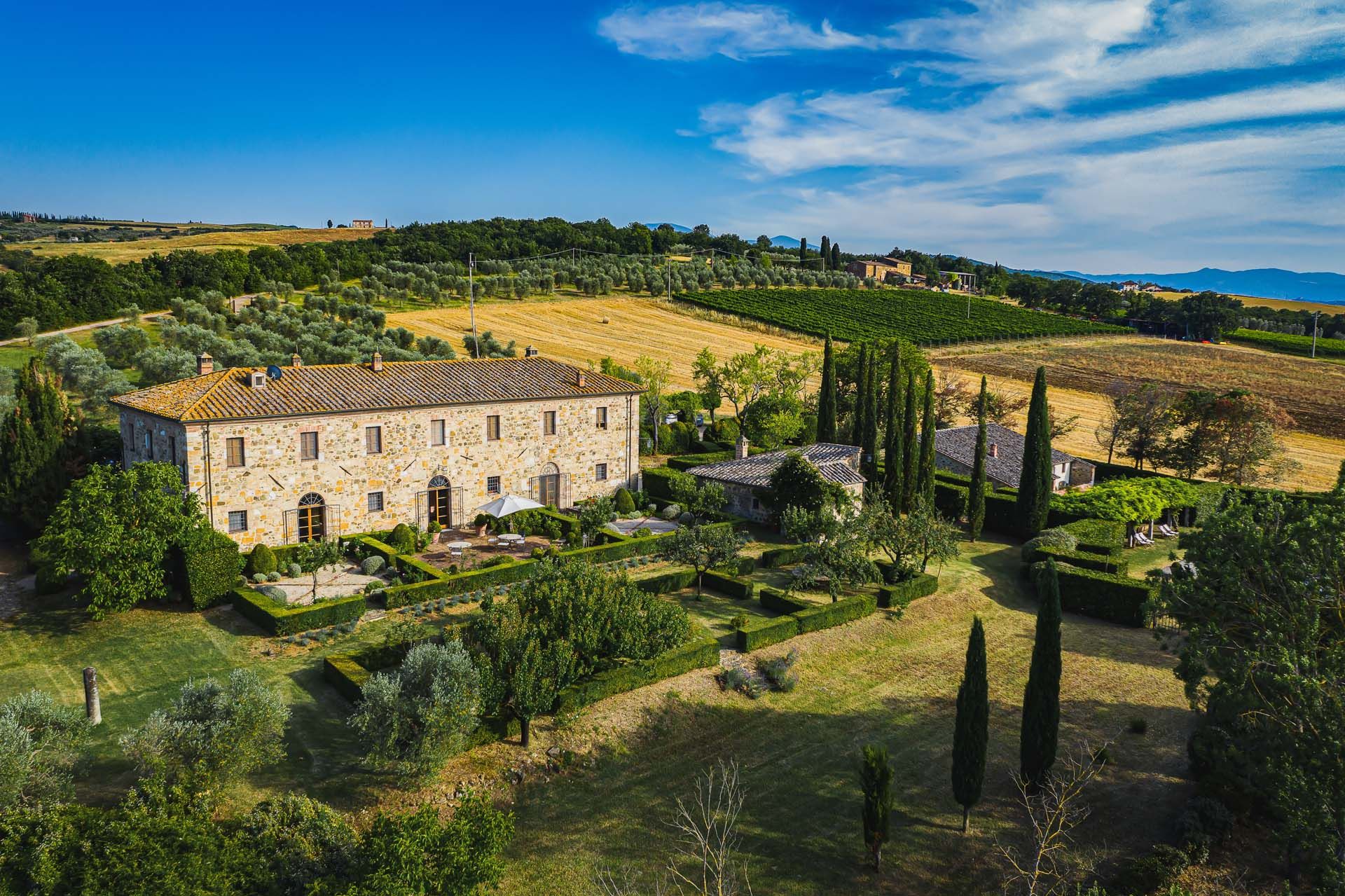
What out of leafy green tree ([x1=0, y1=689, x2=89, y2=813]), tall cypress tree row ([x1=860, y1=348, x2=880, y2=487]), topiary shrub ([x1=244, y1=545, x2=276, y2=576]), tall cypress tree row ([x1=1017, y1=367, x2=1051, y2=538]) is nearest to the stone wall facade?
topiary shrub ([x1=244, y1=545, x2=276, y2=576])

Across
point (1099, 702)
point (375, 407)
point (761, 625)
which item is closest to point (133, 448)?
point (375, 407)

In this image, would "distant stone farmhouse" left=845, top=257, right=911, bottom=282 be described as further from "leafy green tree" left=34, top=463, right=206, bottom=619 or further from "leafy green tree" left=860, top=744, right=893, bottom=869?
"leafy green tree" left=860, top=744, right=893, bottom=869

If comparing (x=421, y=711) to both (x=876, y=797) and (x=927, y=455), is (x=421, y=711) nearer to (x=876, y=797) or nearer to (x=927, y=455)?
(x=876, y=797)

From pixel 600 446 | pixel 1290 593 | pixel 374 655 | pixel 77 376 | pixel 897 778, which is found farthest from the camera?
pixel 77 376

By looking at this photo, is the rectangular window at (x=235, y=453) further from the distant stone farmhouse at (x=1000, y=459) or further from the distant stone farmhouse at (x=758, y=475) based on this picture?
the distant stone farmhouse at (x=1000, y=459)

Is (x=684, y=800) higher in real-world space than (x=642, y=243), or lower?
lower

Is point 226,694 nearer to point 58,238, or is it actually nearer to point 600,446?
point 600,446

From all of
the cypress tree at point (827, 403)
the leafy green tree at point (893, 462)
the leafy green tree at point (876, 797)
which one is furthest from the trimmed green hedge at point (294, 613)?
the cypress tree at point (827, 403)
